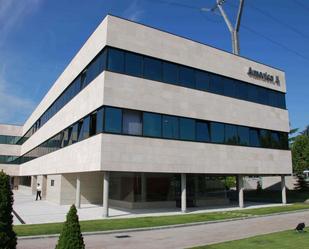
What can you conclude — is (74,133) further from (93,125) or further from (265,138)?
(265,138)

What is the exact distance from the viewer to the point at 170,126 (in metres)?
26.1

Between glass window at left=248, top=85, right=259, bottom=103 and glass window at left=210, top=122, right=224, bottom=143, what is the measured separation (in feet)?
18.5

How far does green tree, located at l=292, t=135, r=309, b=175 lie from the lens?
51.8 m

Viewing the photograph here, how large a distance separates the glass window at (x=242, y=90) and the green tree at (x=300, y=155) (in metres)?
25.0

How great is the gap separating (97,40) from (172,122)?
861 centimetres

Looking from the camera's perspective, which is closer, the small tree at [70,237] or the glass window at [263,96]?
the small tree at [70,237]

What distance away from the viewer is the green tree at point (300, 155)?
170ft

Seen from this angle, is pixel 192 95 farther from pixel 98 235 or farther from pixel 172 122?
pixel 98 235

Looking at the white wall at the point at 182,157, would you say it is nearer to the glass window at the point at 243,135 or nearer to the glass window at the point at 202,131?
the glass window at the point at 202,131

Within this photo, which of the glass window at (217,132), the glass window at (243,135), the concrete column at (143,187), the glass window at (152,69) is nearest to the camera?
the glass window at (152,69)

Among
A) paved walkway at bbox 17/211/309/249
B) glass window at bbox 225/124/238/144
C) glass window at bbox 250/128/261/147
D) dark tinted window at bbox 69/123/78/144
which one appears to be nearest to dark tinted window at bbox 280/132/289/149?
glass window at bbox 250/128/261/147

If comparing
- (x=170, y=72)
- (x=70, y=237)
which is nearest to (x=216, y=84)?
(x=170, y=72)

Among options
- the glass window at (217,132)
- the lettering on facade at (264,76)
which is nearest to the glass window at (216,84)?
the glass window at (217,132)

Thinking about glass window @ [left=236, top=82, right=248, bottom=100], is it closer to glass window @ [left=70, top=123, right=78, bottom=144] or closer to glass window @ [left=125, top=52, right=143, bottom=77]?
glass window @ [left=125, top=52, right=143, bottom=77]
